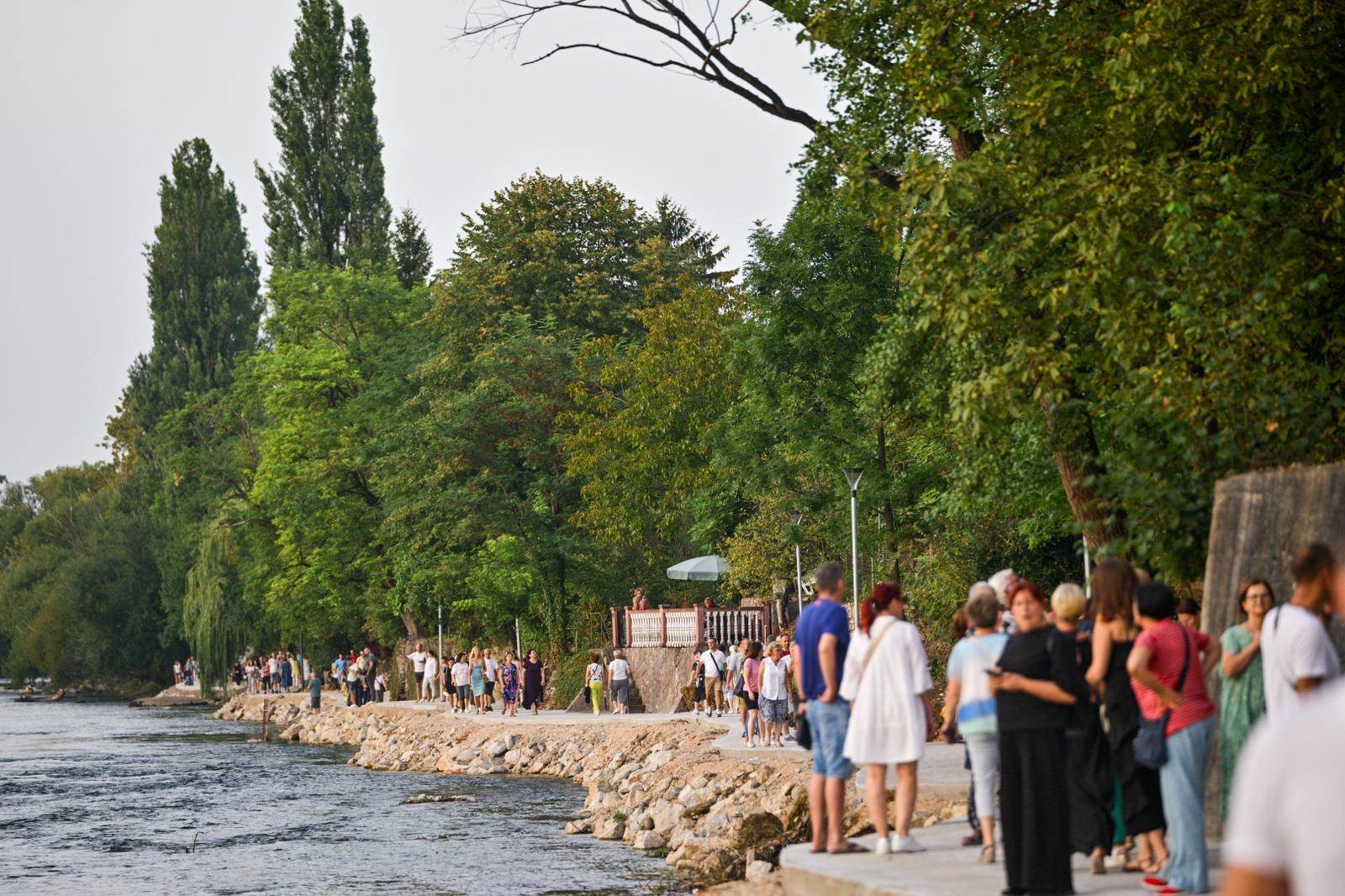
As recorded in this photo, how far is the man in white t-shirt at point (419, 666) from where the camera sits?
53219mm

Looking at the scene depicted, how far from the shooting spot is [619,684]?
4041 centimetres

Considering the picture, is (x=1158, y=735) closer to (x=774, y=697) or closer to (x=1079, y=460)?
(x=1079, y=460)

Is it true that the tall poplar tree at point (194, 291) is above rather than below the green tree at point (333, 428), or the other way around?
above

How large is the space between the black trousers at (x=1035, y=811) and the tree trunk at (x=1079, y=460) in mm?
7772

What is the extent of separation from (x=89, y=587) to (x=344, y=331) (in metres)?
38.6

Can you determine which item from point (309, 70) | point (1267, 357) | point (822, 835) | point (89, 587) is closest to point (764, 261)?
point (1267, 357)

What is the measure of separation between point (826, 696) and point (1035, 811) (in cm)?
220

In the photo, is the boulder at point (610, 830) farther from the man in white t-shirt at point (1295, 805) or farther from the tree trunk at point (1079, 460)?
the man in white t-shirt at point (1295, 805)

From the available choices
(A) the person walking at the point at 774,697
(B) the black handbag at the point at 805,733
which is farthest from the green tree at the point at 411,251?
(B) the black handbag at the point at 805,733

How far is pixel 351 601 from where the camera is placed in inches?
2362

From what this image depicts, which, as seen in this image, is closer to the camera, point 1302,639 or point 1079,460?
point 1302,639

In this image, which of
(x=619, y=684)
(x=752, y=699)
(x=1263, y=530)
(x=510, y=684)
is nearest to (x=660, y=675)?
(x=619, y=684)

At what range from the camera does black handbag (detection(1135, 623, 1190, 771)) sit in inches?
356

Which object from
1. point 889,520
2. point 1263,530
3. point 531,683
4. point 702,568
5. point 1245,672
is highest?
point 889,520
